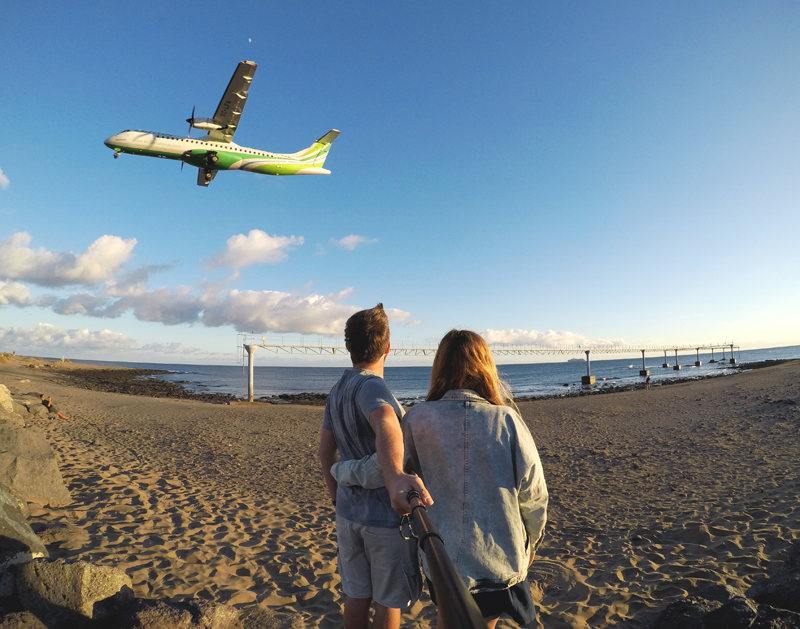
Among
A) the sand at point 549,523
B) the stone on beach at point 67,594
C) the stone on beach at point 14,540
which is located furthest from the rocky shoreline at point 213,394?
the stone on beach at point 67,594

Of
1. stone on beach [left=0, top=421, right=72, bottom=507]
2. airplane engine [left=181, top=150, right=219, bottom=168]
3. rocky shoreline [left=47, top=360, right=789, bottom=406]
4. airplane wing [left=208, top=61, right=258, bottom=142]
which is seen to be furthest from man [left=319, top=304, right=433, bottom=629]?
rocky shoreline [left=47, top=360, right=789, bottom=406]

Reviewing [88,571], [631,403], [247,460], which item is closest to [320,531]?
[88,571]

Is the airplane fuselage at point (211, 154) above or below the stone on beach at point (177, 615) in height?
above

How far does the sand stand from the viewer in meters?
4.21

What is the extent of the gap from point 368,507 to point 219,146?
1757 centimetres

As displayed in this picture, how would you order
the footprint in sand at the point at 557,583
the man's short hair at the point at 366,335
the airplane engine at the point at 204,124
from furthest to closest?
the airplane engine at the point at 204,124
the footprint in sand at the point at 557,583
the man's short hair at the point at 366,335

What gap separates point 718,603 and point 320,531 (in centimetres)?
453

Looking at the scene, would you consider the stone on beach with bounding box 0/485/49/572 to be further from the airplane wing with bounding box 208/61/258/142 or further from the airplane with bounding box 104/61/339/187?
the airplane wing with bounding box 208/61/258/142

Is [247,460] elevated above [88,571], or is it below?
below

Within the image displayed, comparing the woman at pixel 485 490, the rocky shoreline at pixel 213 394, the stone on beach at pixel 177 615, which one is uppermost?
the woman at pixel 485 490

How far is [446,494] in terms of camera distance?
6.28 ft

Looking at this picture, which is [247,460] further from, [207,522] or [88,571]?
Answer: [88,571]

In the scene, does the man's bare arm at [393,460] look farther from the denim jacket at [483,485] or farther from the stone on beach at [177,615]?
the stone on beach at [177,615]

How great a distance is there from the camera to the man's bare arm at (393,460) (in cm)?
145
